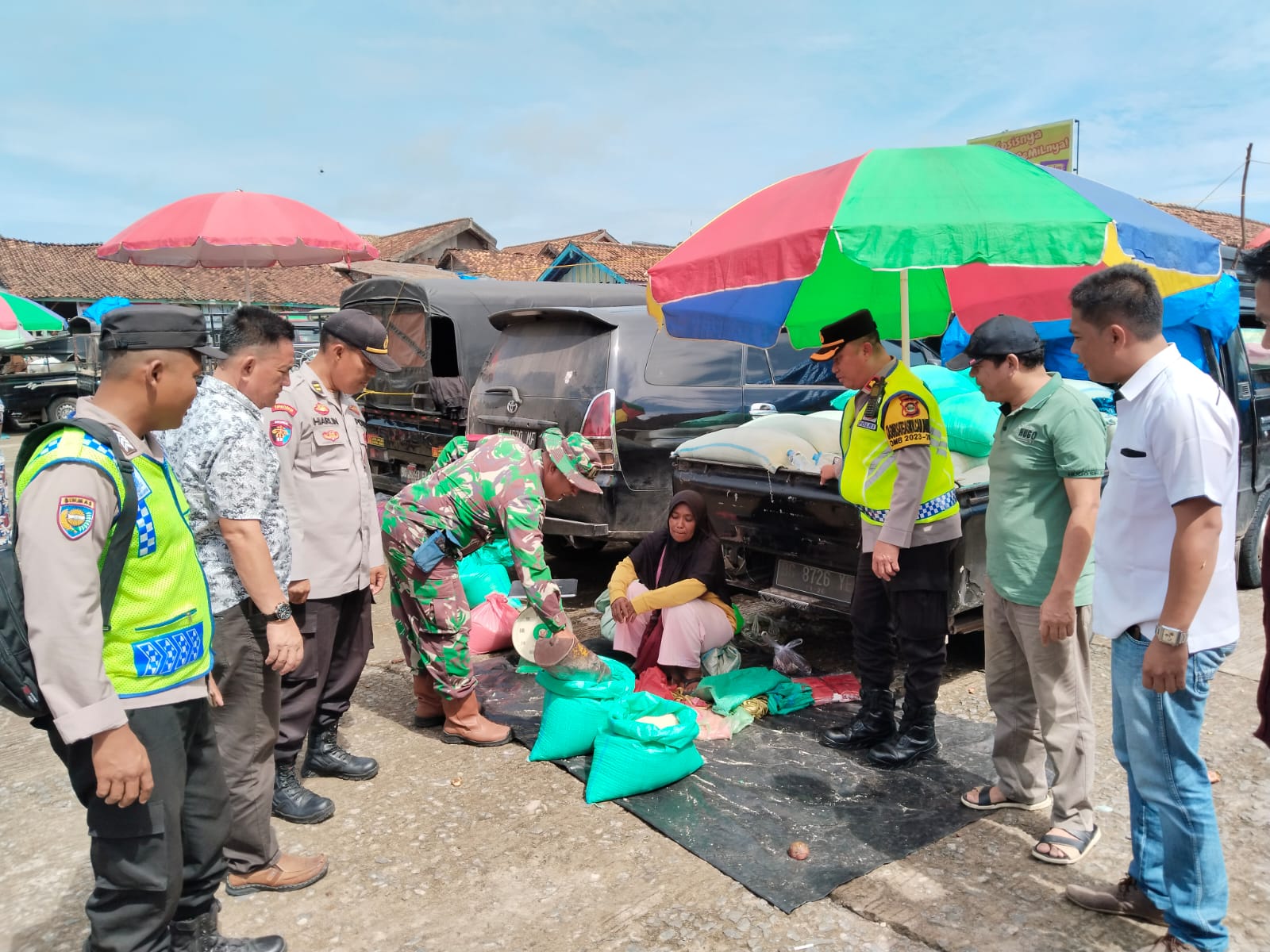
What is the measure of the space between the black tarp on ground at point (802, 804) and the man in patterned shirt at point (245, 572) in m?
1.21

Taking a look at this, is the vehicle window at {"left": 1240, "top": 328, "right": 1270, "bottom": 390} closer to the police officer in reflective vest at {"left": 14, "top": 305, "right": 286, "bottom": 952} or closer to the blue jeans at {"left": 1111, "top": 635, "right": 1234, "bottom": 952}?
the blue jeans at {"left": 1111, "top": 635, "right": 1234, "bottom": 952}

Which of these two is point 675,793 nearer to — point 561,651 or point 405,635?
point 561,651

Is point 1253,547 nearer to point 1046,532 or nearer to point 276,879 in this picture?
point 1046,532

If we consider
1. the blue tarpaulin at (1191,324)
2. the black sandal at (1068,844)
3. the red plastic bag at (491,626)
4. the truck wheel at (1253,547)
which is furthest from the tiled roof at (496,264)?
the black sandal at (1068,844)

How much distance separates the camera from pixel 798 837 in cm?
309

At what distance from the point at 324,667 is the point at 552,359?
3104 millimetres

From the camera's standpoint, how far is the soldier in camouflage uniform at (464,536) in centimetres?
358

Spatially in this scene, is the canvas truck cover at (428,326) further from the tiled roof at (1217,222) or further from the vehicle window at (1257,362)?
the tiled roof at (1217,222)

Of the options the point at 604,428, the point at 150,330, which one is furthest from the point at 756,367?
the point at 150,330

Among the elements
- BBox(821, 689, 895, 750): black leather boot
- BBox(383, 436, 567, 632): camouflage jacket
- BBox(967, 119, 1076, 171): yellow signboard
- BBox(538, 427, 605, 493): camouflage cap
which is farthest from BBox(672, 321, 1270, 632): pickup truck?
BBox(967, 119, 1076, 171): yellow signboard

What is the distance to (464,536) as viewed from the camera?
12.6 ft

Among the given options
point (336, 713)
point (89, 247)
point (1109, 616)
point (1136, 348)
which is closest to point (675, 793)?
point (336, 713)

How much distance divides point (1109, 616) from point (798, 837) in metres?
1.33

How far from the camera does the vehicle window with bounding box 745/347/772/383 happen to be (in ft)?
20.7
